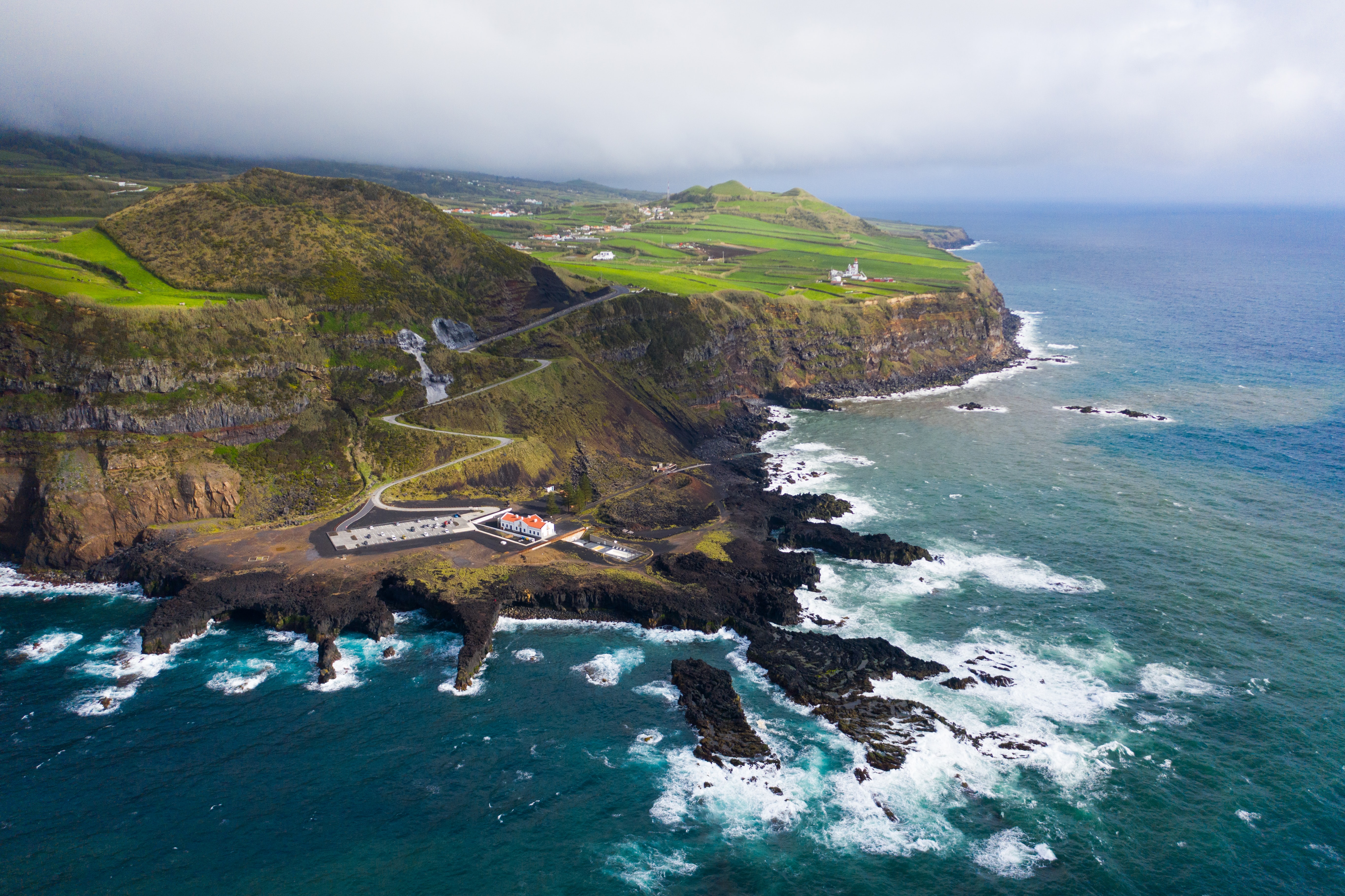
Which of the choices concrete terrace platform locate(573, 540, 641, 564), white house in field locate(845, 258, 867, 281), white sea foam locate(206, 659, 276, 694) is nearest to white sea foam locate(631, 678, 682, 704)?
concrete terrace platform locate(573, 540, 641, 564)

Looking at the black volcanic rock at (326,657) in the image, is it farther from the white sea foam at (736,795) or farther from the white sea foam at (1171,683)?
the white sea foam at (1171,683)

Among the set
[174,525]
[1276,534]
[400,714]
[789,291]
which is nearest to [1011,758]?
[400,714]

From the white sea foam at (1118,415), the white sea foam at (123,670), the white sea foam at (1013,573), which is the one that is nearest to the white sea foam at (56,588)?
the white sea foam at (123,670)

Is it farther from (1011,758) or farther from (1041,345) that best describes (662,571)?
(1041,345)

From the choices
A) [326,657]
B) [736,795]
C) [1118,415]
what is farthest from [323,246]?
[1118,415]

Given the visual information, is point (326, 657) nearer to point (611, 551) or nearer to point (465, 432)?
point (611, 551)

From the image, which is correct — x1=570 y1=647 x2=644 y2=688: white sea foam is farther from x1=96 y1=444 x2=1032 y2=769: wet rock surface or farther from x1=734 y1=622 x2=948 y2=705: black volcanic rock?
x1=734 y1=622 x2=948 y2=705: black volcanic rock
